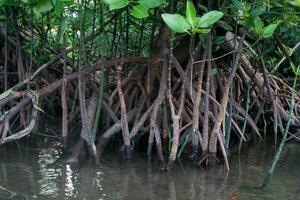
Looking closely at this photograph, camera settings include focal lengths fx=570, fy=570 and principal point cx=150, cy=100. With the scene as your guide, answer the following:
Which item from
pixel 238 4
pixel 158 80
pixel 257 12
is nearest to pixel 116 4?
pixel 238 4

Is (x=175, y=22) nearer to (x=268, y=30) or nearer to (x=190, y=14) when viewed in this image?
(x=190, y=14)

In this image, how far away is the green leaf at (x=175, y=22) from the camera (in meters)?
3.71

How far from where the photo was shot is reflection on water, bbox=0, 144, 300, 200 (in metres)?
4.02

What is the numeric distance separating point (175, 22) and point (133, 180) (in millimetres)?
1328

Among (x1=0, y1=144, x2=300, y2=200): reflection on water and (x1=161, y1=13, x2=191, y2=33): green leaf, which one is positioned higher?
(x1=161, y1=13, x2=191, y2=33): green leaf

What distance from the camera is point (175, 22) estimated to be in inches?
A: 146

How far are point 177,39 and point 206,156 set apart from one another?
3.81ft

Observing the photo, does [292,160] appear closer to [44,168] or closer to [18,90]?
[44,168]

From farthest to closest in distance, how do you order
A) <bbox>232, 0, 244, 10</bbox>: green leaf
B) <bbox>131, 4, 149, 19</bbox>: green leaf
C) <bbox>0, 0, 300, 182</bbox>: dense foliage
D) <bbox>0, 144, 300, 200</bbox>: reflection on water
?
<bbox>0, 0, 300, 182</bbox>: dense foliage < <bbox>232, 0, 244, 10</bbox>: green leaf < <bbox>0, 144, 300, 200</bbox>: reflection on water < <bbox>131, 4, 149, 19</bbox>: green leaf

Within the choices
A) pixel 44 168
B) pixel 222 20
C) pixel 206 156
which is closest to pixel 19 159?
pixel 44 168

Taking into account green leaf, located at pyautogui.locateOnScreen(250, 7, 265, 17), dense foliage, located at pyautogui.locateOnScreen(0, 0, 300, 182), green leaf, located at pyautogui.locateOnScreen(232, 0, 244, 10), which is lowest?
dense foliage, located at pyautogui.locateOnScreen(0, 0, 300, 182)

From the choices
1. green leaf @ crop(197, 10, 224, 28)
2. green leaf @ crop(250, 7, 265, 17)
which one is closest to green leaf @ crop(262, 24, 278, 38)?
green leaf @ crop(250, 7, 265, 17)

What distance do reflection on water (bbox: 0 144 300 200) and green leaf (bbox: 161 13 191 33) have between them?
117cm

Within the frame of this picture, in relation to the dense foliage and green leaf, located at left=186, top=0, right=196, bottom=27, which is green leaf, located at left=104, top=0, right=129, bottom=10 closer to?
the dense foliage
